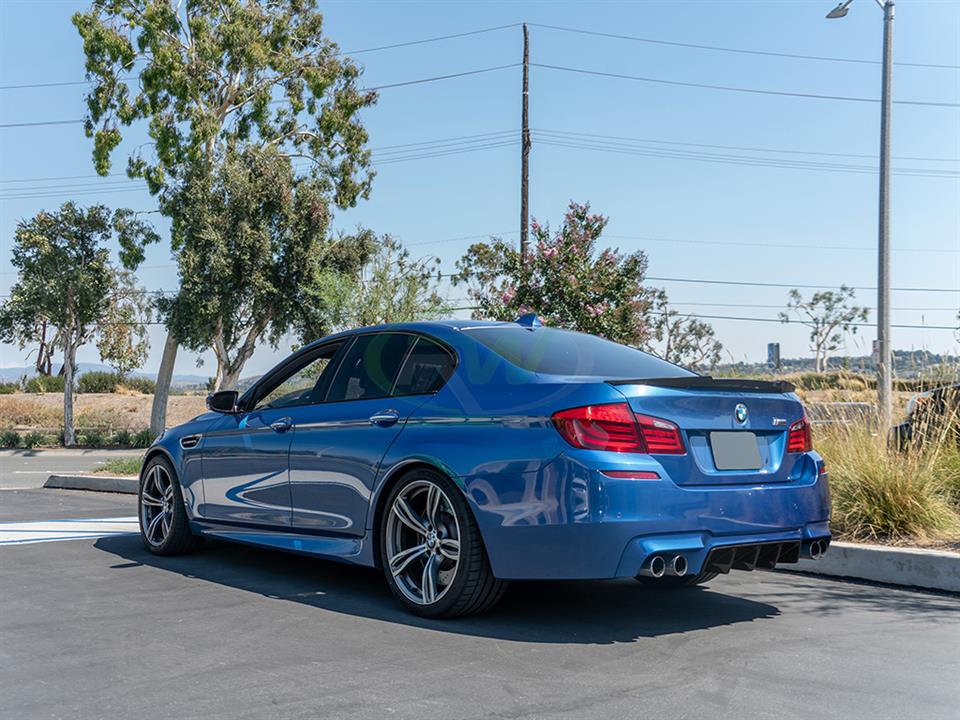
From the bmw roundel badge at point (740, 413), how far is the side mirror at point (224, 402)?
3427 mm

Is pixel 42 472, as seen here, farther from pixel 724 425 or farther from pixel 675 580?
pixel 724 425

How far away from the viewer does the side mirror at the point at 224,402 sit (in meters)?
7.02

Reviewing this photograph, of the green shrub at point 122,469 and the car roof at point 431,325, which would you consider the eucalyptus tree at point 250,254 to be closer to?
the green shrub at point 122,469

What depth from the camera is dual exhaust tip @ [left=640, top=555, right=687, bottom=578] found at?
4.80 metres

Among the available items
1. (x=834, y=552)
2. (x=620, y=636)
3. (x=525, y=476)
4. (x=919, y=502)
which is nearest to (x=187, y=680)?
(x=525, y=476)

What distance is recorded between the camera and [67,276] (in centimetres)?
3028

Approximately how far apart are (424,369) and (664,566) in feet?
5.92

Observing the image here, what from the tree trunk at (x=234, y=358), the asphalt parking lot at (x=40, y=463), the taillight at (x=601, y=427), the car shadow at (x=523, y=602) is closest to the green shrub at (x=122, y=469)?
the asphalt parking lot at (x=40, y=463)

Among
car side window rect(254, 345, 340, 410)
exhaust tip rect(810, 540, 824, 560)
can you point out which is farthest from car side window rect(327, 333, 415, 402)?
exhaust tip rect(810, 540, 824, 560)

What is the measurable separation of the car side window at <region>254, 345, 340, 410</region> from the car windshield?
3.66 ft

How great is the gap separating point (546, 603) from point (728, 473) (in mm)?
1408

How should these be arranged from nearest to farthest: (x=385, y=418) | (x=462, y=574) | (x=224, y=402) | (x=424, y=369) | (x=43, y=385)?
(x=462, y=574), (x=385, y=418), (x=424, y=369), (x=224, y=402), (x=43, y=385)

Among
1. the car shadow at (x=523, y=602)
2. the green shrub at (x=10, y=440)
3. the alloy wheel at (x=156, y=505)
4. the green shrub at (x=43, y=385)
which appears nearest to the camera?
the car shadow at (x=523, y=602)

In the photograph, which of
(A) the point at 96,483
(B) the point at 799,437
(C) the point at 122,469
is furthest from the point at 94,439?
(B) the point at 799,437
